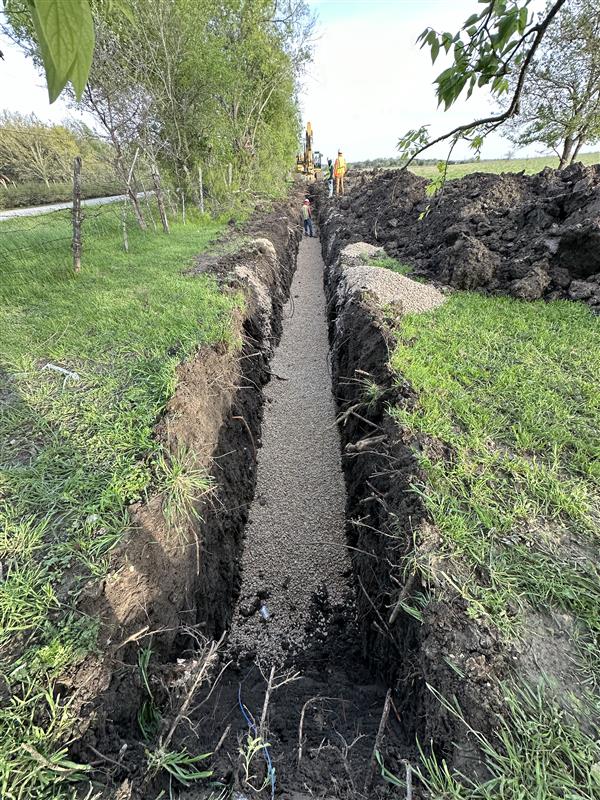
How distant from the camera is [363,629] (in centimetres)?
344

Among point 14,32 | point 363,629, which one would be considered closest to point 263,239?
point 14,32

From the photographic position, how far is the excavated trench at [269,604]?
2191 millimetres

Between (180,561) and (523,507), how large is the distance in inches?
105

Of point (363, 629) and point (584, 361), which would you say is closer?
point (363, 629)

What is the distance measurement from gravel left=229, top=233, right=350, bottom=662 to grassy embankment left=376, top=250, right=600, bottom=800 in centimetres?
164

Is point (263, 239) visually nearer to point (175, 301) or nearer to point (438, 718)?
point (175, 301)

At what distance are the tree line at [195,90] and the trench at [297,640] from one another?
25.2ft

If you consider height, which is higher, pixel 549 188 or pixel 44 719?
pixel 549 188

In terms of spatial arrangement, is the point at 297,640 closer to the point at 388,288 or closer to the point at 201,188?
the point at 388,288

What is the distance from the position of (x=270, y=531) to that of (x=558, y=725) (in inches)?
120

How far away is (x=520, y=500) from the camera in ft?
9.89

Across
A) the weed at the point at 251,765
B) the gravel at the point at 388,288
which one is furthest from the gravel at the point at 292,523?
the gravel at the point at 388,288

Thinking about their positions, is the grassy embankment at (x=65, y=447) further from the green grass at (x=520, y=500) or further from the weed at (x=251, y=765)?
the green grass at (x=520, y=500)

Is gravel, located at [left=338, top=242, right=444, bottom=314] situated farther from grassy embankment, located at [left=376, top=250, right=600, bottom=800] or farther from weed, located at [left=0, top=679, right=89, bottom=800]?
weed, located at [left=0, top=679, right=89, bottom=800]
